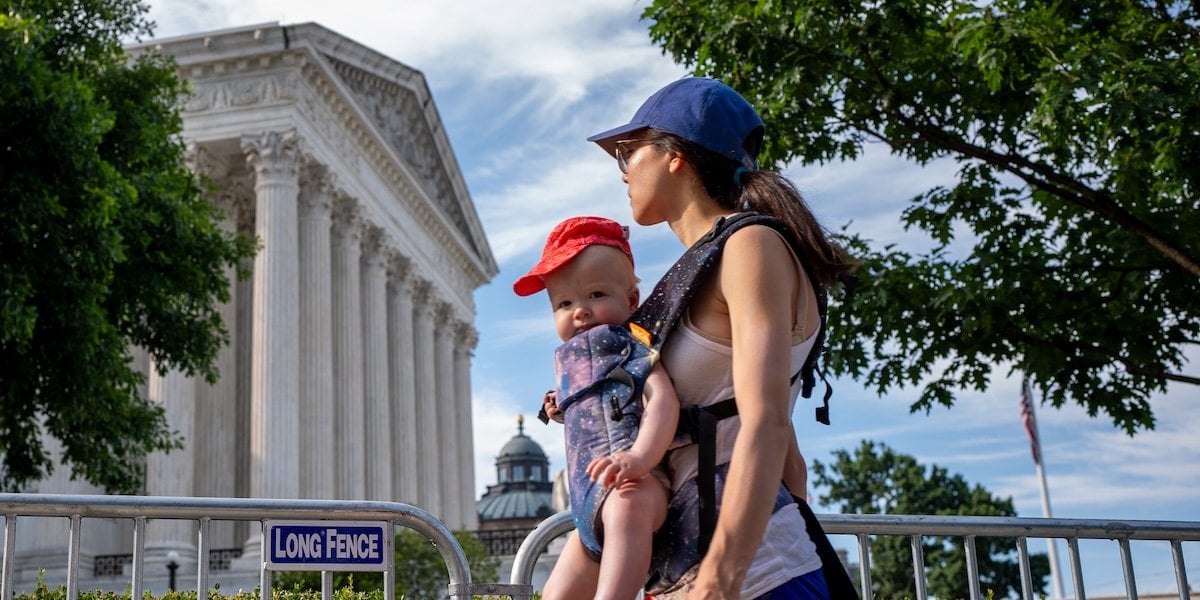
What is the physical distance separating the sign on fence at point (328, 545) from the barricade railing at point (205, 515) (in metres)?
0.03

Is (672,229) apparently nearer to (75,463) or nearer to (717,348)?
(717,348)

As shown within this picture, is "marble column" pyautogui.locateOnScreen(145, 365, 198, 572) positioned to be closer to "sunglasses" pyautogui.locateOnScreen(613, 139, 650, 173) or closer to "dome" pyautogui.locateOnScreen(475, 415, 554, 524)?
"sunglasses" pyautogui.locateOnScreen(613, 139, 650, 173)

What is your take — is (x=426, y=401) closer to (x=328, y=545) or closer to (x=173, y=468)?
(x=173, y=468)

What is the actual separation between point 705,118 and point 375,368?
4221cm

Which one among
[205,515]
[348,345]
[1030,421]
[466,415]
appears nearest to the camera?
[205,515]

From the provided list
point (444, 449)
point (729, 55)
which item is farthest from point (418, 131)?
point (729, 55)

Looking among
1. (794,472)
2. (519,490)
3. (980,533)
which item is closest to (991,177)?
(980,533)

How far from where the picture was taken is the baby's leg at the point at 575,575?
3.12 metres

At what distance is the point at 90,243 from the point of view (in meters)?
19.8

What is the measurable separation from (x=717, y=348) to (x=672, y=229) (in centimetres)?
42

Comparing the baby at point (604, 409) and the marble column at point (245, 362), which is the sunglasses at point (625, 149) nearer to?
the baby at point (604, 409)

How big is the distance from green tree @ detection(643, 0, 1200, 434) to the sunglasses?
32.9ft

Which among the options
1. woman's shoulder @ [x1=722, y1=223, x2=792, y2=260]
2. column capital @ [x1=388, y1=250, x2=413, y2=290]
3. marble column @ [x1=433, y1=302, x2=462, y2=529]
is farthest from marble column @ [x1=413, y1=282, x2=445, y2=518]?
woman's shoulder @ [x1=722, y1=223, x2=792, y2=260]

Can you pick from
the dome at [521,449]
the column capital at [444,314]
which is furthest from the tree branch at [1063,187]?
the dome at [521,449]
